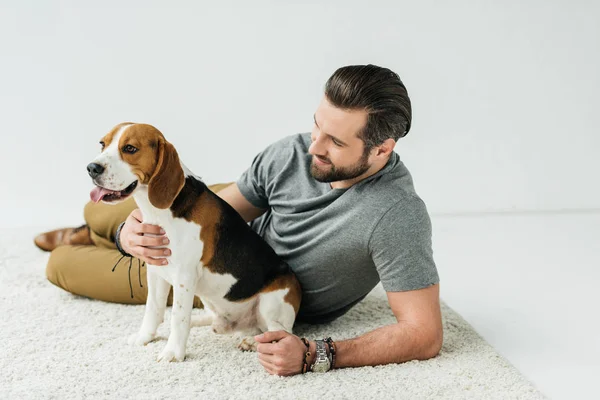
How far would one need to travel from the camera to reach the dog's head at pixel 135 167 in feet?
7.31

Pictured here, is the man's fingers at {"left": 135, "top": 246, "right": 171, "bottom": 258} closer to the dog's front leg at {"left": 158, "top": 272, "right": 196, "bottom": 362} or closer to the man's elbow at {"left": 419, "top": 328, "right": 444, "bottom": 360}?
the dog's front leg at {"left": 158, "top": 272, "right": 196, "bottom": 362}

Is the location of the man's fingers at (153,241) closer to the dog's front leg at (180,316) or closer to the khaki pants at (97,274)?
the dog's front leg at (180,316)

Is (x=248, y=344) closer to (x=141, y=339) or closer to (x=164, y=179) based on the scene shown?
(x=141, y=339)

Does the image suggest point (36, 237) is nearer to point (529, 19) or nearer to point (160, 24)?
point (160, 24)

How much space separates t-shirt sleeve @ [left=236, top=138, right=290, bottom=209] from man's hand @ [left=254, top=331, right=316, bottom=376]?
75cm

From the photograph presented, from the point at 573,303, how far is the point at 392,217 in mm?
1398

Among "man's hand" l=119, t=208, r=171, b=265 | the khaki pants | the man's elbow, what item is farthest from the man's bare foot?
the man's elbow

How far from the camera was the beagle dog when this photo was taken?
228 centimetres

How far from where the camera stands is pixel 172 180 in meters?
2.36

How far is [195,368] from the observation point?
2.51 meters

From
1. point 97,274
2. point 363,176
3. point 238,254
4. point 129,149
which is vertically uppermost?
point 129,149

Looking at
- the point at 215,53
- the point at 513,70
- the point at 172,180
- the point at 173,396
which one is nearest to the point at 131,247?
the point at 172,180

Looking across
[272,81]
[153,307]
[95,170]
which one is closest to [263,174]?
[153,307]

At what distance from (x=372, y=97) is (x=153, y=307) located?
3.68 ft
